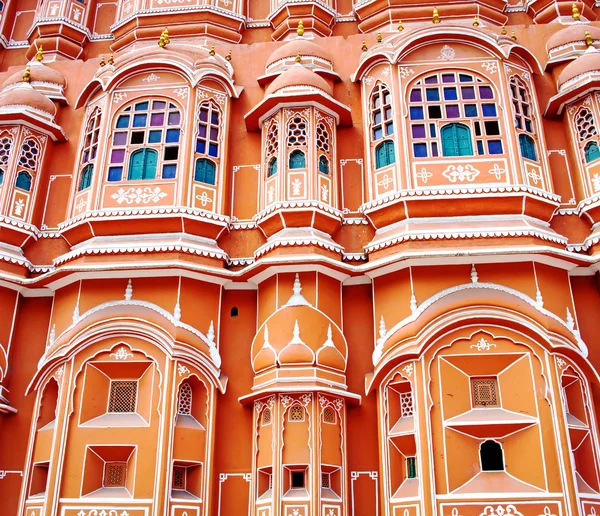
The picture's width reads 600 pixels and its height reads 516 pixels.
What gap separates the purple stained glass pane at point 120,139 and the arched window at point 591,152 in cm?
863

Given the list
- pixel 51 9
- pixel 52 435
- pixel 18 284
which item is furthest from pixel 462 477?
pixel 51 9

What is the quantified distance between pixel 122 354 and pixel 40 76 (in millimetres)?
7105

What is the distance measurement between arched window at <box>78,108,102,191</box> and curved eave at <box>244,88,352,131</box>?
3.00m

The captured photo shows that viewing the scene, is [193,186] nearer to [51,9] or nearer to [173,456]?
[173,456]

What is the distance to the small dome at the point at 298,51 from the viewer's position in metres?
13.4

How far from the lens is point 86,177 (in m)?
12.5

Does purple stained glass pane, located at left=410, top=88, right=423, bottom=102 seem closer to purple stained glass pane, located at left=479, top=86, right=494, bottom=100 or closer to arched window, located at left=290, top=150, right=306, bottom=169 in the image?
purple stained glass pane, located at left=479, top=86, right=494, bottom=100

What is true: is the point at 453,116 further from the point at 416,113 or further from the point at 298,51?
the point at 298,51

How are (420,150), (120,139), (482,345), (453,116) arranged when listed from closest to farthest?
(482,345) < (420,150) < (453,116) < (120,139)

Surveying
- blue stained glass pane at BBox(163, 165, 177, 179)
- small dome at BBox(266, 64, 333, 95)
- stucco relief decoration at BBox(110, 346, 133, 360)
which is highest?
small dome at BBox(266, 64, 333, 95)

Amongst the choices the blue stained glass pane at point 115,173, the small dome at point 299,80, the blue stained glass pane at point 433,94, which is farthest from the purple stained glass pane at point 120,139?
the blue stained glass pane at point 433,94

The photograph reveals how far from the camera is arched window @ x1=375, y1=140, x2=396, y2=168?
1179 cm

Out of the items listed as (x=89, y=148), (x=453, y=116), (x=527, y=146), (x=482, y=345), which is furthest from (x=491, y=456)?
(x=89, y=148)

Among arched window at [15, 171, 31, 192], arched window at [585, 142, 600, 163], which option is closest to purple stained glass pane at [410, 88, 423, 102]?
arched window at [585, 142, 600, 163]
